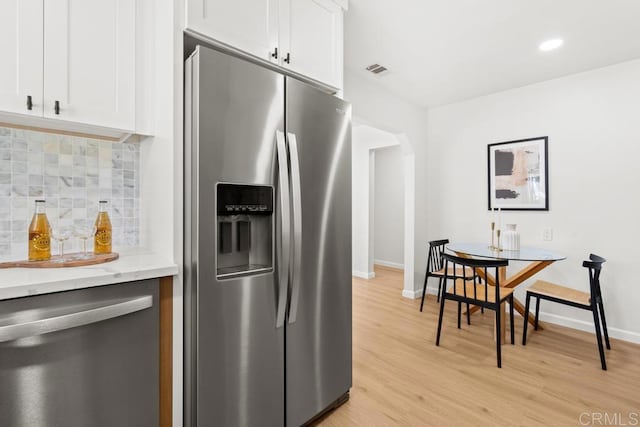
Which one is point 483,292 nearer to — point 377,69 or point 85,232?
point 377,69

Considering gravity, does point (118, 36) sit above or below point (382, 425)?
above

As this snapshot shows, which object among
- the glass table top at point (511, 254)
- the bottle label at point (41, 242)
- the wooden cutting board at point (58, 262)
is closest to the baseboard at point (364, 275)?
the glass table top at point (511, 254)

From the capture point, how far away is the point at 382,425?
181 cm

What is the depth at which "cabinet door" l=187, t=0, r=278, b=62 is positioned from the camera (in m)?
1.37

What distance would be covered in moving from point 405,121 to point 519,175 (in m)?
1.43

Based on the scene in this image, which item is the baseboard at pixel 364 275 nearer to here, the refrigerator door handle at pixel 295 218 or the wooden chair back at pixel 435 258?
the wooden chair back at pixel 435 258

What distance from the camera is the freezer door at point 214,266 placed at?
4.22 ft

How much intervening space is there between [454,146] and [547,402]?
2.96 m

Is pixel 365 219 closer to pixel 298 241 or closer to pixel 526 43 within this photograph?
pixel 526 43

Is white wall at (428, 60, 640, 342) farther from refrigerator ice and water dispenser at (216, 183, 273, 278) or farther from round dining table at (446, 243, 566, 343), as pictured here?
refrigerator ice and water dispenser at (216, 183, 273, 278)

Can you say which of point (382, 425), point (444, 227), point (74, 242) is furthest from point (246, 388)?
point (444, 227)

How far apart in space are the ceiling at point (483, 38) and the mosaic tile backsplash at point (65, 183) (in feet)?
5.92

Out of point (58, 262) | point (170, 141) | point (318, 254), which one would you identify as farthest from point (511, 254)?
point (58, 262)

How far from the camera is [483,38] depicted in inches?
99.7
